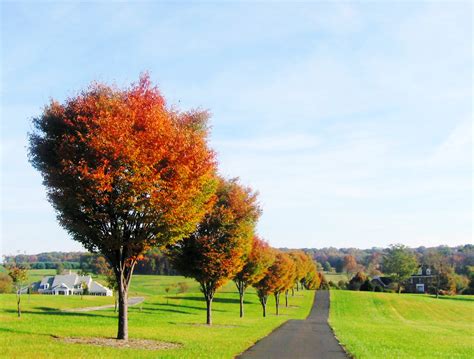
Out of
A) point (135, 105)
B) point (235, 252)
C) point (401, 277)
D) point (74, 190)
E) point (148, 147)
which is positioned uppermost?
point (135, 105)

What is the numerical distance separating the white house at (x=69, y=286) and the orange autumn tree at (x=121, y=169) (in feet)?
434

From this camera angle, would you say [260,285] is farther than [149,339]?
Yes

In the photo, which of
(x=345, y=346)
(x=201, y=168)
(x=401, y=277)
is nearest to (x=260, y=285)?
(x=345, y=346)

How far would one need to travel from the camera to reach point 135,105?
20531 millimetres

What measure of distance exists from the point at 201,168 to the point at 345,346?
11556 millimetres

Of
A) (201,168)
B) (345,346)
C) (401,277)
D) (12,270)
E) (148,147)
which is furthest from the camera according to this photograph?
(401,277)

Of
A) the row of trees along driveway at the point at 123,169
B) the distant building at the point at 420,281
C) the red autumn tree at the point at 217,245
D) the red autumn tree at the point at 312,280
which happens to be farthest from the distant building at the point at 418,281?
the row of trees along driveway at the point at 123,169

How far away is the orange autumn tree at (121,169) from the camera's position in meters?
19.3

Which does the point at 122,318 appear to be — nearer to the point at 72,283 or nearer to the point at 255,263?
the point at 255,263

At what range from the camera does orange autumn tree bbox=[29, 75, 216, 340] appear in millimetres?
19266

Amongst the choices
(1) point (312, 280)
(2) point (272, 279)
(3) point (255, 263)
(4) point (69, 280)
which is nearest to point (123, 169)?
(3) point (255, 263)

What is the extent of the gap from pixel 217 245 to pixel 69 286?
4975 inches

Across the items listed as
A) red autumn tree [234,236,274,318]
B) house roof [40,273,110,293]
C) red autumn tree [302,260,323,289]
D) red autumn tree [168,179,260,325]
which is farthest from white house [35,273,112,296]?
red autumn tree [168,179,260,325]

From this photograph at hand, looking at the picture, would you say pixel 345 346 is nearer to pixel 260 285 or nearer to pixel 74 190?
pixel 74 190
